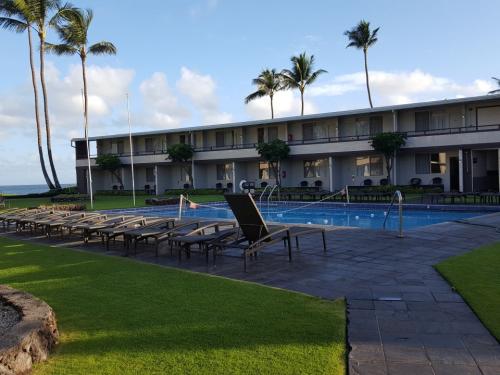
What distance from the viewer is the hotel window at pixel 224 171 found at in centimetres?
3894

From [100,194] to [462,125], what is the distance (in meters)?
29.1

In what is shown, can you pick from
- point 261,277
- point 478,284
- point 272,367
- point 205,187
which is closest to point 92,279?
point 261,277

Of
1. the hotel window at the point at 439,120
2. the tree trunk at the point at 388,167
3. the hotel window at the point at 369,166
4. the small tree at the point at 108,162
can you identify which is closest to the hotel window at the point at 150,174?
the small tree at the point at 108,162

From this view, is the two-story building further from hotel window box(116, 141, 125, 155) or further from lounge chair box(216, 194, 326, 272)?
lounge chair box(216, 194, 326, 272)

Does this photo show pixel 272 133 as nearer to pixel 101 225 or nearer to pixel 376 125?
pixel 376 125

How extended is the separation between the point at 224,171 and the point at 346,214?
19.5m

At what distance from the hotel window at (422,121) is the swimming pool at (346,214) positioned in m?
9.94

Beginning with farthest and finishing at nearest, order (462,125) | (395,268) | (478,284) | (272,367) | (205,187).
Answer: (205,187) → (462,125) → (395,268) → (478,284) → (272,367)

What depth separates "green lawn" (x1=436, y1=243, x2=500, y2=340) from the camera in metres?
4.78

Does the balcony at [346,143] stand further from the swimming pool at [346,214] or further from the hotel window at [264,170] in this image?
the swimming pool at [346,214]

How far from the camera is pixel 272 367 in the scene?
139 inches

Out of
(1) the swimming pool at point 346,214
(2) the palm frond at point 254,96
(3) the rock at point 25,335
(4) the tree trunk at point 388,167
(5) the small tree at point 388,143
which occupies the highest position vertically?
(2) the palm frond at point 254,96

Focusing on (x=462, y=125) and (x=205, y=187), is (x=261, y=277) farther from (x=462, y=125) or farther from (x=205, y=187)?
(x=205, y=187)

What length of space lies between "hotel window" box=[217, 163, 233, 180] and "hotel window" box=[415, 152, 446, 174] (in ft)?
48.8
